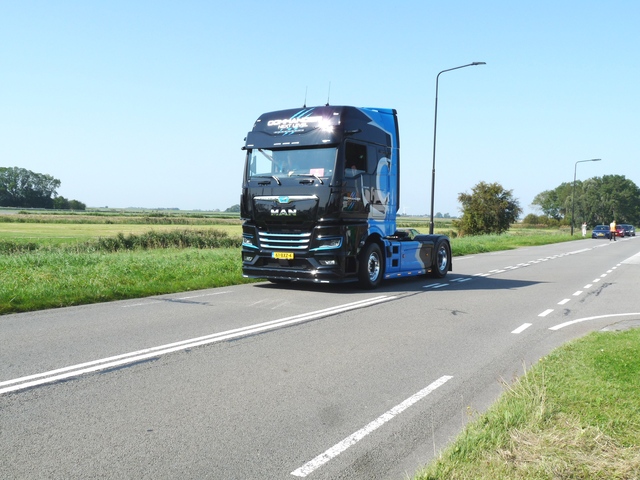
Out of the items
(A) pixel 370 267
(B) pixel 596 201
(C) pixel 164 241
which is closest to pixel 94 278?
(A) pixel 370 267

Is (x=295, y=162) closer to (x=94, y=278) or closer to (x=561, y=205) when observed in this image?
(x=94, y=278)

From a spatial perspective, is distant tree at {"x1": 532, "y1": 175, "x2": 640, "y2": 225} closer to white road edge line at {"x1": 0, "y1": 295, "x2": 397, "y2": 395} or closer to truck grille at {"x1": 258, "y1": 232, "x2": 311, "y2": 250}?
truck grille at {"x1": 258, "y1": 232, "x2": 311, "y2": 250}

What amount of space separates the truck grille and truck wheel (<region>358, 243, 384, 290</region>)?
1.40 meters

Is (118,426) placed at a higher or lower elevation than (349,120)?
lower

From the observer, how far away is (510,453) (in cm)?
376

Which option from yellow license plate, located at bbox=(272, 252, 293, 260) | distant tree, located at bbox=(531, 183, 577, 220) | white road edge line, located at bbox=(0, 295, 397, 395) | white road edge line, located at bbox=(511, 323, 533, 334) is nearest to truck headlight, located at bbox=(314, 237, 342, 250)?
yellow license plate, located at bbox=(272, 252, 293, 260)

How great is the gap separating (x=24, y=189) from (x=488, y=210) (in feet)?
385

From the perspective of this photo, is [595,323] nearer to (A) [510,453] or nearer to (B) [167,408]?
(A) [510,453]

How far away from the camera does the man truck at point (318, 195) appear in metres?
12.6

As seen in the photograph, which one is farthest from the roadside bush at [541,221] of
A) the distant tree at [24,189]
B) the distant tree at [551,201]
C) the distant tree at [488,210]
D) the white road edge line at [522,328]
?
the white road edge line at [522,328]

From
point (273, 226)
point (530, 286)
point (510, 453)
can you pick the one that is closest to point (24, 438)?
point (510, 453)

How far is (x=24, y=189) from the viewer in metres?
143

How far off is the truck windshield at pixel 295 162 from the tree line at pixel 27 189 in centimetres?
14434

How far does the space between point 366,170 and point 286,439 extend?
31.6 feet
